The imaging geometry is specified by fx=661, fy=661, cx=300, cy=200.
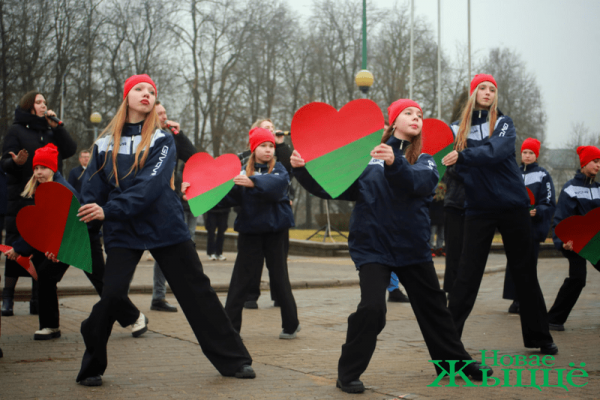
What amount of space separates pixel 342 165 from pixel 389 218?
44 centimetres

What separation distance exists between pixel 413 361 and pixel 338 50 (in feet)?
105

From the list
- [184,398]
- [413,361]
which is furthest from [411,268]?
[184,398]

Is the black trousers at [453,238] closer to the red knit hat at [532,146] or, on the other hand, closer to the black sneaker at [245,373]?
the red knit hat at [532,146]

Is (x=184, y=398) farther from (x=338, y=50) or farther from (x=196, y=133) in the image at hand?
(x=338, y=50)

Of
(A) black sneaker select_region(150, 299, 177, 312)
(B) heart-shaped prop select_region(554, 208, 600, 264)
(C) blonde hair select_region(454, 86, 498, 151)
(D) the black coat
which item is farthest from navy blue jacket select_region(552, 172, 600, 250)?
(D) the black coat

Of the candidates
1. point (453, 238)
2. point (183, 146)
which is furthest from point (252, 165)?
point (453, 238)

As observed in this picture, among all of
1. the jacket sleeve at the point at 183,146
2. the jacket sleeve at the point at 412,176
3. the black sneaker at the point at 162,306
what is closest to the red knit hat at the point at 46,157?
the jacket sleeve at the point at 183,146

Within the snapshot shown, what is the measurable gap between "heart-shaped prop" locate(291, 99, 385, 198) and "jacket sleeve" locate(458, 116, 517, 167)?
96cm

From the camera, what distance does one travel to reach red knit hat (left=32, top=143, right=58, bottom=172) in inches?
237

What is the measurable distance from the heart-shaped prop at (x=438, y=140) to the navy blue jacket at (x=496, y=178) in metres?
0.15

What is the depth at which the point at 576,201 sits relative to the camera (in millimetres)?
6699

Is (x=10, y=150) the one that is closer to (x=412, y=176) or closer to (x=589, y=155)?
(x=412, y=176)

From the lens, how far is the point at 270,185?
578cm

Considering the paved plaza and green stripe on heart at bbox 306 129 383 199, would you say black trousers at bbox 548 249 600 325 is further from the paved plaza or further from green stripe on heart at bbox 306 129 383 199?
green stripe on heart at bbox 306 129 383 199
